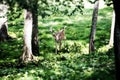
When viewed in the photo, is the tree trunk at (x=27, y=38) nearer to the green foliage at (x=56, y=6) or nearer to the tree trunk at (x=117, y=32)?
the green foliage at (x=56, y=6)

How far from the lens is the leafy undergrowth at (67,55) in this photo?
44.9 feet

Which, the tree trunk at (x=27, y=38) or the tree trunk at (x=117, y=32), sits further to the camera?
the tree trunk at (x=27, y=38)

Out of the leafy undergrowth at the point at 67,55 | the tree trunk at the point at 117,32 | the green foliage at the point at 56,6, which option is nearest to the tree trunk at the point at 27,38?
the leafy undergrowth at the point at 67,55

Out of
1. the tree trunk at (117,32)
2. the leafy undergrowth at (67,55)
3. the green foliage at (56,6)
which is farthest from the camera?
the green foliage at (56,6)

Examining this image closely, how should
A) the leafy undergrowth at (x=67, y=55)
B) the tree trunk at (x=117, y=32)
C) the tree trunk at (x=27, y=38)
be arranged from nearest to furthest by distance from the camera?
the tree trunk at (x=117, y=32)
the leafy undergrowth at (x=67, y=55)
the tree trunk at (x=27, y=38)

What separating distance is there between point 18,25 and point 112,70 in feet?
78.2

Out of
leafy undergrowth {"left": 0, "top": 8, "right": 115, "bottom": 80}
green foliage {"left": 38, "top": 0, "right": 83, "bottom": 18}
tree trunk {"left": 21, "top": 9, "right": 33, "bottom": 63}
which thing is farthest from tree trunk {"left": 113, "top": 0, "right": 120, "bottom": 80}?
tree trunk {"left": 21, "top": 9, "right": 33, "bottom": 63}

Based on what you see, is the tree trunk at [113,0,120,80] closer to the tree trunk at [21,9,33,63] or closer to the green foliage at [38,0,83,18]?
the green foliage at [38,0,83,18]

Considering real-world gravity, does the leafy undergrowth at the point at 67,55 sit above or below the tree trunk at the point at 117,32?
below

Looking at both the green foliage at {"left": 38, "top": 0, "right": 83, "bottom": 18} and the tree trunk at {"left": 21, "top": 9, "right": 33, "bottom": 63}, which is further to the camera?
the tree trunk at {"left": 21, "top": 9, "right": 33, "bottom": 63}

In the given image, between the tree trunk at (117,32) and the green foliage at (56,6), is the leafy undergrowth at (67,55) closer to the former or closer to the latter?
the green foliage at (56,6)

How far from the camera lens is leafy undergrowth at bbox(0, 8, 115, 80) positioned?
1369 centimetres

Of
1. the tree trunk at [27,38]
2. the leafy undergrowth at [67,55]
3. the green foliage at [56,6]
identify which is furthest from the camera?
the tree trunk at [27,38]

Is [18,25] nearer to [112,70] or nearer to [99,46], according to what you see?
[99,46]
